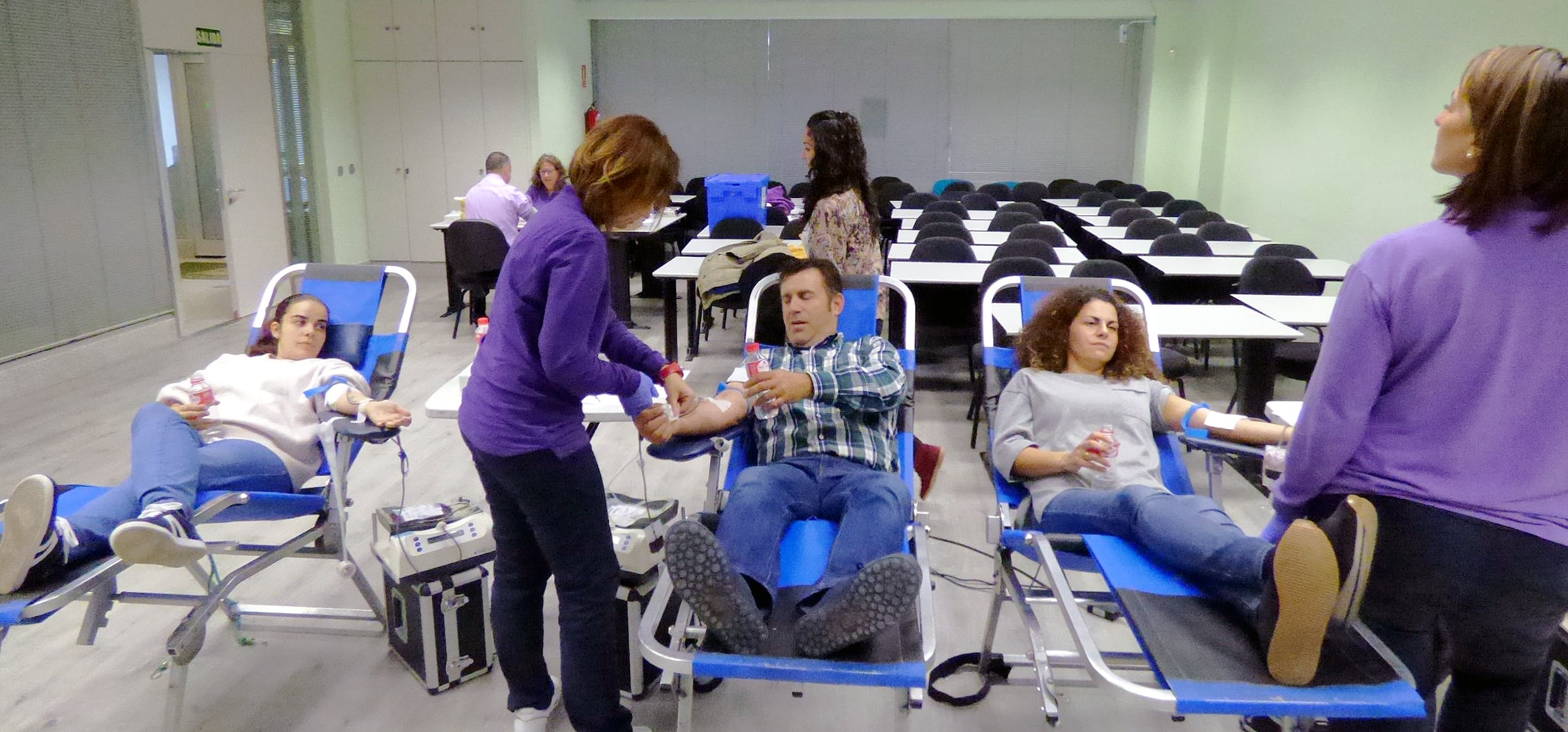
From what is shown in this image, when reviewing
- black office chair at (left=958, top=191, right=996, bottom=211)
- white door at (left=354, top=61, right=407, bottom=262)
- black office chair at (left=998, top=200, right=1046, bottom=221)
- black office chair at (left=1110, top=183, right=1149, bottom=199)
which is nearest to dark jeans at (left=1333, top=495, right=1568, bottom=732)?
black office chair at (left=998, top=200, right=1046, bottom=221)

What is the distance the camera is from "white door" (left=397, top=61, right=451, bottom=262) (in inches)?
390

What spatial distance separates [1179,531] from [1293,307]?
2.77m

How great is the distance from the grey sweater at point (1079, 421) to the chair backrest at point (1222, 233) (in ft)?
13.8

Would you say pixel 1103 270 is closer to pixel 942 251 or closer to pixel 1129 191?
pixel 942 251

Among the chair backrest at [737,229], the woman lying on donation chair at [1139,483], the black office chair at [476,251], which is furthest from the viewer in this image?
the chair backrest at [737,229]

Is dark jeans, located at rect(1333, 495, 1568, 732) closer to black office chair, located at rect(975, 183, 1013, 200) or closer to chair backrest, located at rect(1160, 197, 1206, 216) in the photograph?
chair backrest, located at rect(1160, 197, 1206, 216)

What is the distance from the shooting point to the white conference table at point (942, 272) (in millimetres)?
4969

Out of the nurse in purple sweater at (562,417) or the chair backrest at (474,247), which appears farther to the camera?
the chair backrest at (474,247)

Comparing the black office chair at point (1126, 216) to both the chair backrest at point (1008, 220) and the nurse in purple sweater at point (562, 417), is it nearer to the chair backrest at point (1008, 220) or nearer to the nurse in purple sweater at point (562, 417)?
the chair backrest at point (1008, 220)

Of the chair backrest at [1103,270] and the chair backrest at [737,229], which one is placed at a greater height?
the chair backrest at [737,229]

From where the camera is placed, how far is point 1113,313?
9.36ft

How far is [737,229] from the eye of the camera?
6754 mm

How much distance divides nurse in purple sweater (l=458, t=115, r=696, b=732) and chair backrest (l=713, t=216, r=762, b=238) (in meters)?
4.59

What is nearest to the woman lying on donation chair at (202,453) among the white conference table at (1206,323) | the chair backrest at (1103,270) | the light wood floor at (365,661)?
the light wood floor at (365,661)
